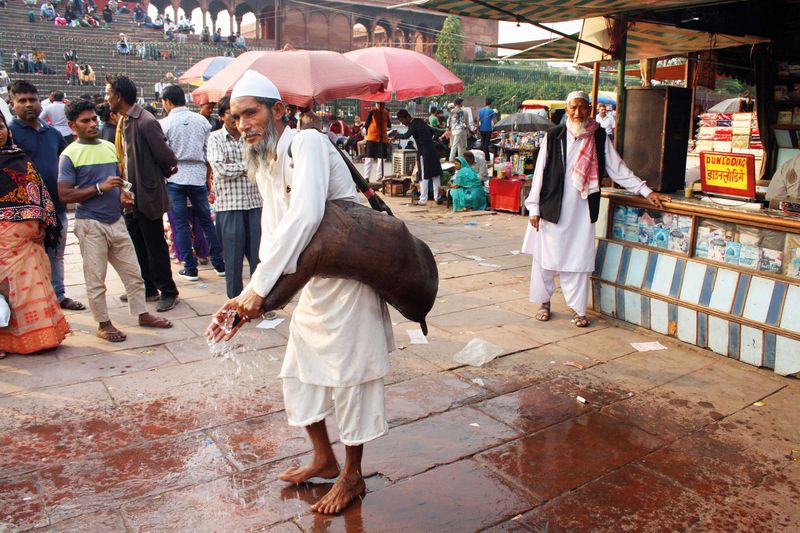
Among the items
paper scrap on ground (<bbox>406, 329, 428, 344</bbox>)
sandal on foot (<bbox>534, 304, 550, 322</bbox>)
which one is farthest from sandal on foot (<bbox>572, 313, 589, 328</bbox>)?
paper scrap on ground (<bbox>406, 329, 428, 344</bbox>)

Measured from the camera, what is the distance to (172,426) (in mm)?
3486

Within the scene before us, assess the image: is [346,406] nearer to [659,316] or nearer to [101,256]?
[101,256]

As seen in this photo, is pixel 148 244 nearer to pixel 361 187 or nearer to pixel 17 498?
pixel 17 498

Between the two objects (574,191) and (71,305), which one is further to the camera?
(71,305)

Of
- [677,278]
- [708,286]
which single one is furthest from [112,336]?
[708,286]

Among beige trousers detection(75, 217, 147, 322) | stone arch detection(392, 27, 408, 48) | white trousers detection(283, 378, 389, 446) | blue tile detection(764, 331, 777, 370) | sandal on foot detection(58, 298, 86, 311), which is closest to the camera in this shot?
white trousers detection(283, 378, 389, 446)

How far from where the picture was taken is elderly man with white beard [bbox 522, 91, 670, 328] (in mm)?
5004

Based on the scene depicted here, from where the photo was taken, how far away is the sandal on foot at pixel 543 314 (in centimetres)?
531

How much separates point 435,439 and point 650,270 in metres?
2.54

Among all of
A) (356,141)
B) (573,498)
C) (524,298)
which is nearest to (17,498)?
(573,498)

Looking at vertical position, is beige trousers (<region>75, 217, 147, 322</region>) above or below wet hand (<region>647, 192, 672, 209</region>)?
below

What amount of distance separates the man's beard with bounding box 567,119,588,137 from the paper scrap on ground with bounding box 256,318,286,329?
2781 millimetres

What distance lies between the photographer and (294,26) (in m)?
47.7

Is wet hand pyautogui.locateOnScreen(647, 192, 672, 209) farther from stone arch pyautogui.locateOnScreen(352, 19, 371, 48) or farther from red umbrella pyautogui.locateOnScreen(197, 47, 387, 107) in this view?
stone arch pyautogui.locateOnScreen(352, 19, 371, 48)
